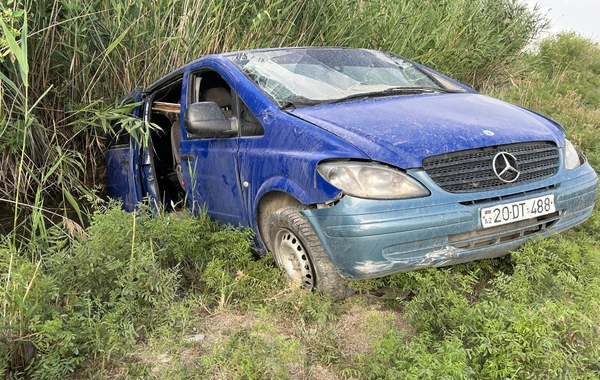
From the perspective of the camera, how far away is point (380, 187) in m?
2.38

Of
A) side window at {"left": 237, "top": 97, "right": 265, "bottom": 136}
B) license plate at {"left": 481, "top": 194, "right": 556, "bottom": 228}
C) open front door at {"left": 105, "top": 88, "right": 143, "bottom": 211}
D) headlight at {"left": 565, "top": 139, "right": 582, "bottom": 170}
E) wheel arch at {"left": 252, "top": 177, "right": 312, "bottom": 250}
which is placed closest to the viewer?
license plate at {"left": 481, "top": 194, "right": 556, "bottom": 228}

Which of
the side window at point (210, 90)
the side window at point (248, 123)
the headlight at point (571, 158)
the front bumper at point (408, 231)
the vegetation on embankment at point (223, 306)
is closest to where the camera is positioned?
the vegetation on embankment at point (223, 306)

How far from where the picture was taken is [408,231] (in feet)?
7.63

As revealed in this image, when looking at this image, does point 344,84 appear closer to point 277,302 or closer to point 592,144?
point 277,302

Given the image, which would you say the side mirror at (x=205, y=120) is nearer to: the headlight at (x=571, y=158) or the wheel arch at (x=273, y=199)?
the wheel arch at (x=273, y=199)

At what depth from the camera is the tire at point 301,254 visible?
2.54m

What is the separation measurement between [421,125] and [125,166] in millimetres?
2979

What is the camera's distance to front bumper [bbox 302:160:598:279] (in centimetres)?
232

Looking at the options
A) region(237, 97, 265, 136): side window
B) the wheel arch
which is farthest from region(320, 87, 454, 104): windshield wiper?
the wheel arch

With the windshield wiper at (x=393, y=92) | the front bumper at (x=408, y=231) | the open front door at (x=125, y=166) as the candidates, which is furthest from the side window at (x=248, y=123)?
the open front door at (x=125, y=166)

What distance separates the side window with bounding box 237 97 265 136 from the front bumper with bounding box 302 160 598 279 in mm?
774

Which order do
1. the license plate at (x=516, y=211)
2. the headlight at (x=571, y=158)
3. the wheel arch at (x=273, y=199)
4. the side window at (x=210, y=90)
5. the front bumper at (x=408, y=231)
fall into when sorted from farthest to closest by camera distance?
the side window at (x=210, y=90) < the headlight at (x=571, y=158) < the wheel arch at (x=273, y=199) < the license plate at (x=516, y=211) < the front bumper at (x=408, y=231)

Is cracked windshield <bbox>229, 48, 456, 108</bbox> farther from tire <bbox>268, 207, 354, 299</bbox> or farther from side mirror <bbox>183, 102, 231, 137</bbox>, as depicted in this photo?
tire <bbox>268, 207, 354, 299</bbox>

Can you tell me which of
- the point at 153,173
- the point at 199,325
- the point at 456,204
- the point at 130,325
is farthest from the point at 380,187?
the point at 153,173
